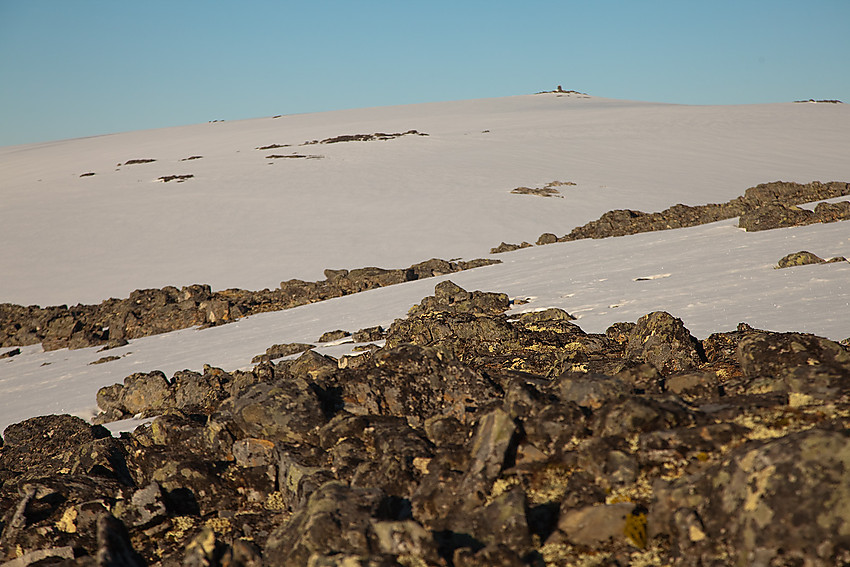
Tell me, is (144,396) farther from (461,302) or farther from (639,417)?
(639,417)

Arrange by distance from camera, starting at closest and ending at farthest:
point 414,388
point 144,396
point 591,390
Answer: point 591,390 → point 414,388 → point 144,396

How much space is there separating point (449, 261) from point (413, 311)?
8238 mm

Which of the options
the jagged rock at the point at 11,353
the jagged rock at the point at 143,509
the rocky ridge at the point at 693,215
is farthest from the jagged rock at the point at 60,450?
the rocky ridge at the point at 693,215

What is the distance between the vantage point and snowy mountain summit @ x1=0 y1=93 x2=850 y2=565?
12.0ft

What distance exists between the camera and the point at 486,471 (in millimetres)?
4188

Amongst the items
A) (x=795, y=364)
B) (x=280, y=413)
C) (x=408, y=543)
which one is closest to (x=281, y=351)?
(x=280, y=413)

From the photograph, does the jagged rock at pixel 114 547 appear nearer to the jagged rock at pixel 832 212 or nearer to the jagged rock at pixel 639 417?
the jagged rock at pixel 639 417

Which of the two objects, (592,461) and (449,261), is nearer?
(592,461)

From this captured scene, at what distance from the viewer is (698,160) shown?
35.1 metres

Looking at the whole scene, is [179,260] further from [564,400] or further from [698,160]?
[698,160]

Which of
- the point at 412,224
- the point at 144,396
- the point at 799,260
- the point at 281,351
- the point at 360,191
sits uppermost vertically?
the point at 360,191

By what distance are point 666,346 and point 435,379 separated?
224 centimetres

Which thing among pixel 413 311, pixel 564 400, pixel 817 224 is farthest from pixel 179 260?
pixel 564 400

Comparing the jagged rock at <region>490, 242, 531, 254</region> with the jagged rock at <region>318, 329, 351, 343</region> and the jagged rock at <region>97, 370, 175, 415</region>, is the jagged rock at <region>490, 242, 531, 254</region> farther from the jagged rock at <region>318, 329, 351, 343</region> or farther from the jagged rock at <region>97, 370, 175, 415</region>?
the jagged rock at <region>97, 370, 175, 415</region>
